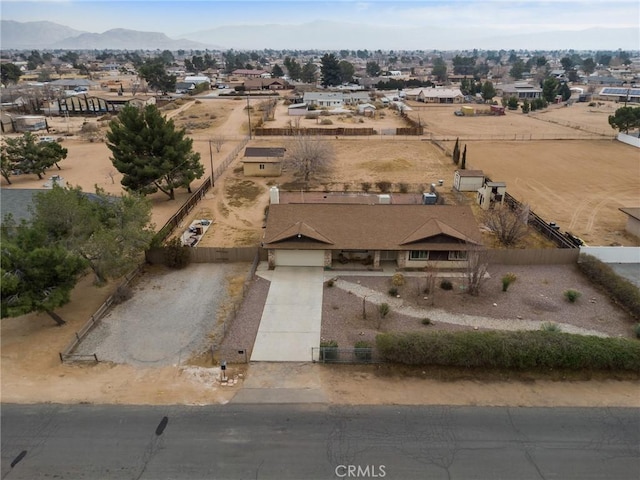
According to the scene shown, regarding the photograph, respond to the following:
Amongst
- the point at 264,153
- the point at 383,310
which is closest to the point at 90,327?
the point at 383,310

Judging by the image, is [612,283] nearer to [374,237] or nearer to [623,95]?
[374,237]

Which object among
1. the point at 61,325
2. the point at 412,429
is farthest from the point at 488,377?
the point at 61,325

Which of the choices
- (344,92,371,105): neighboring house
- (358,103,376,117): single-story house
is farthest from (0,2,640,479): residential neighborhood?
(344,92,371,105): neighboring house

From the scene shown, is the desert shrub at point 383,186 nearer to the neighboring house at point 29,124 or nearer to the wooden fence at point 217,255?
the wooden fence at point 217,255

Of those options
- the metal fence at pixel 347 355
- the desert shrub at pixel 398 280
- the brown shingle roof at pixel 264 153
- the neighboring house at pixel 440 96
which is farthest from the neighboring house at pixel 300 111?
the metal fence at pixel 347 355

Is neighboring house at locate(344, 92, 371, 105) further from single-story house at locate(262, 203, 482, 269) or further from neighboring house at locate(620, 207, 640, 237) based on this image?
single-story house at locate(262, 203, 482, 269)

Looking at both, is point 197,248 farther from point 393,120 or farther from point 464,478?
point 393,120

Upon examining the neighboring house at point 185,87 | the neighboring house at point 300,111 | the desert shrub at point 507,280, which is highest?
the neighboring house at point 185,87
